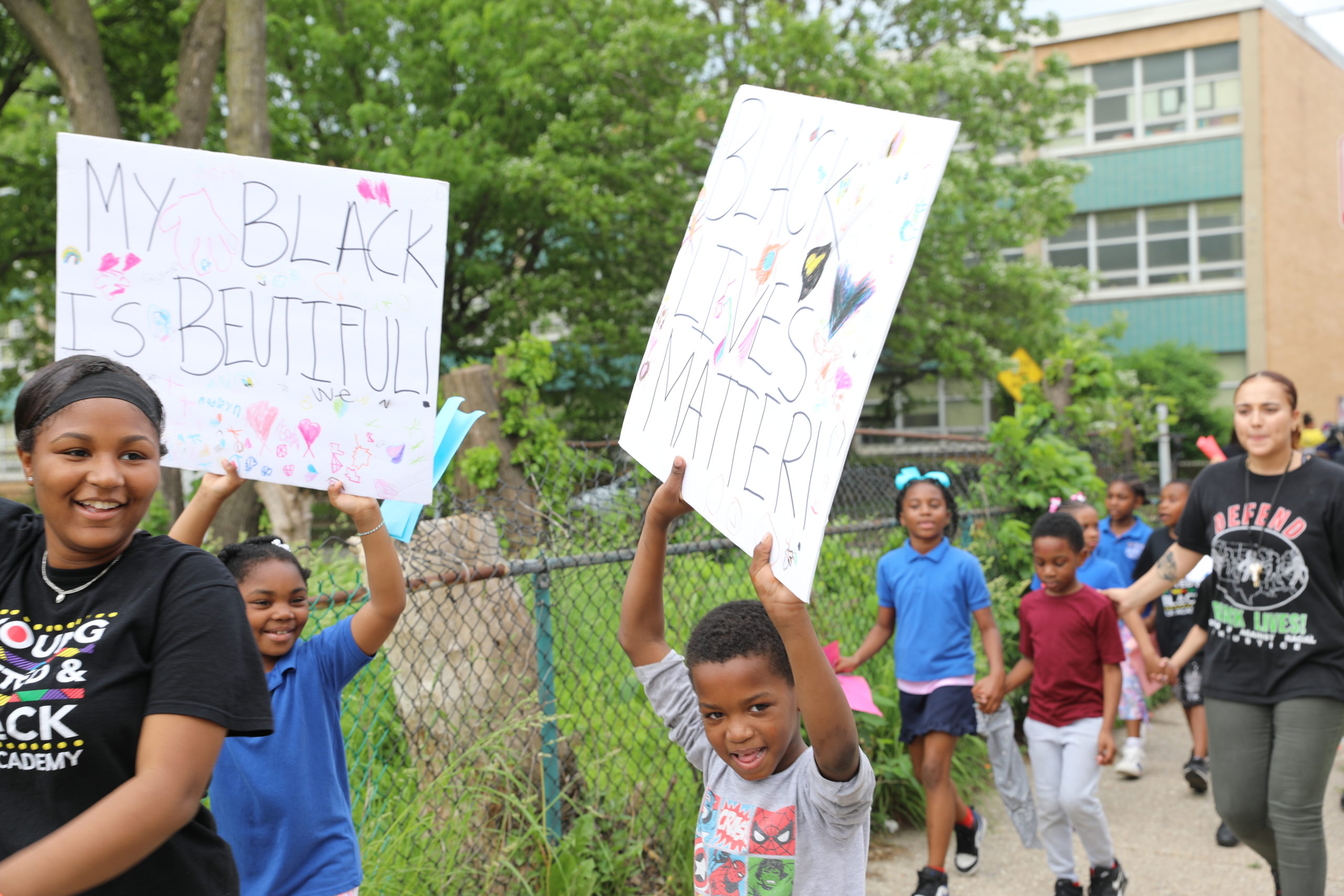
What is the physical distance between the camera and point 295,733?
2484 millimetres

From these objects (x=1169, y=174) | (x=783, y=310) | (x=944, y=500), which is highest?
(x=1169, y=174)

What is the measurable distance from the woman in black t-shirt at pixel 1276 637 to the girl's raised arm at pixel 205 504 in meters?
3.14

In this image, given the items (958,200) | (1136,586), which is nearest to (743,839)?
(1136,586)

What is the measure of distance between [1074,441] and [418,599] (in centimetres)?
619

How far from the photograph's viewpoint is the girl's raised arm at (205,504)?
8.05ft

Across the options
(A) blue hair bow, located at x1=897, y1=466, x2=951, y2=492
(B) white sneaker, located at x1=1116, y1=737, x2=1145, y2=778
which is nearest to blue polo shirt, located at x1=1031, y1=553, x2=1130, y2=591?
(B) white sneaker, located at x1=1116, y1=737, x2=1145, y2=778

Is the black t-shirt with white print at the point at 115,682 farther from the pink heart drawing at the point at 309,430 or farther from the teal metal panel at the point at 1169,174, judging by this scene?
the teal metal panel at the point at 1169,174

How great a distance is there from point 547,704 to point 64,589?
7.57 ft

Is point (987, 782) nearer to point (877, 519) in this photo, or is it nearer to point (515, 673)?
point (877, 519)

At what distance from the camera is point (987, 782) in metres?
5.80

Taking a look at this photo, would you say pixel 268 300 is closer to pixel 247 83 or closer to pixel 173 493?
pixel 247 83

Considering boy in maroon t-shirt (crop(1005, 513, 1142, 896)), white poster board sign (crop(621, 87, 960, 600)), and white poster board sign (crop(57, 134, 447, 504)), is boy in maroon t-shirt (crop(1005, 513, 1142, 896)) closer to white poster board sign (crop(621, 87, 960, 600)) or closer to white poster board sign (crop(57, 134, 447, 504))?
white poster board sign (crop(621, 87, 960, 600))

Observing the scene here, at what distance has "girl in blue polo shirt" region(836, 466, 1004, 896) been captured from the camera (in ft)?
14.8

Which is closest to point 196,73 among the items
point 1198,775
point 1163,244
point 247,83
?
point 247,83
